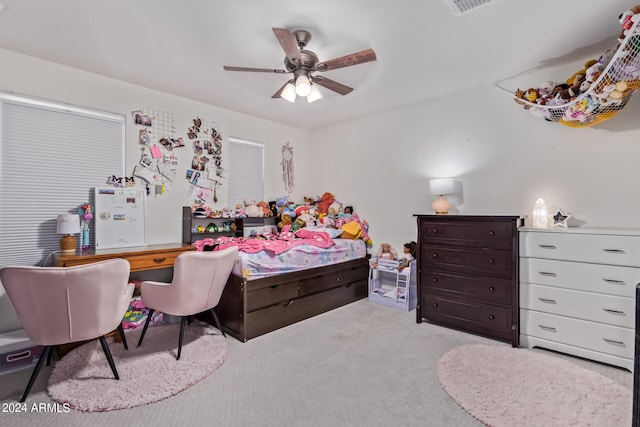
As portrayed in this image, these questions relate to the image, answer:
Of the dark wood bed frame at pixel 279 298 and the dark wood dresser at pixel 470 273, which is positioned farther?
the dark wood bed frame at pixel 279 298

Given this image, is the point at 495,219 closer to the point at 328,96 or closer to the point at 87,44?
the point at 328,96

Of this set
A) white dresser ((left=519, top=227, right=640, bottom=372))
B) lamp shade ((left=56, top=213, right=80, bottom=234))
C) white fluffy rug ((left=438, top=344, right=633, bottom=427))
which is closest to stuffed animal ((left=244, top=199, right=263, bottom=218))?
lamp shade ((left=56, top=213, right=80, bottom=234))

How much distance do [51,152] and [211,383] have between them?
265 cm

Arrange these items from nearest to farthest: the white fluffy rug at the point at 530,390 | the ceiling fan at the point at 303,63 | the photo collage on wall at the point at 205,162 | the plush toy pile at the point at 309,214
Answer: the white fluffy rug at the point at 530,390
the ceiling fan at the point at 303,63
the photo collage on wall at the point at 205,162
the plush toy pile at the point at 309,214

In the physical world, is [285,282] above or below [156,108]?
below

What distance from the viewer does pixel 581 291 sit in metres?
2.40

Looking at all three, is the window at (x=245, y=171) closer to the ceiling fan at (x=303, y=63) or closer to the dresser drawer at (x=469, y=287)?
the ceiling fan at (x=303, y=63)

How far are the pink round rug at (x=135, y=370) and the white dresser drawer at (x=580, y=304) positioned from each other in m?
2.70

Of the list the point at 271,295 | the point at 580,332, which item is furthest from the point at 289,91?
the point at 580,332

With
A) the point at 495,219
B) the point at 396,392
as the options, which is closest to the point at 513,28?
the point at 495,219

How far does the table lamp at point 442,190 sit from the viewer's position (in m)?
3.33

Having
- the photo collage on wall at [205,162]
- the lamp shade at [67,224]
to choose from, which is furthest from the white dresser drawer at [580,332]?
the lamp shade at [67,224]

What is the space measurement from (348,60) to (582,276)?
2518 millimetres

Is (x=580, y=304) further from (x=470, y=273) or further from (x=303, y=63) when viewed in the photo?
(x=303, y=63)
